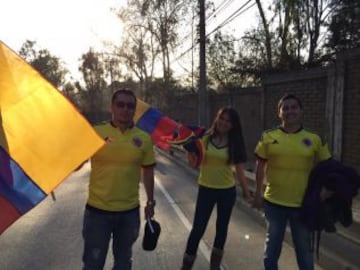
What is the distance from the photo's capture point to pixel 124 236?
13.3 ft

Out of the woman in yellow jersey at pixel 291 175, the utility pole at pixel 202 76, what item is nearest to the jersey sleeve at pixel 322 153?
the woman in yellow jersey at pixel 291 175

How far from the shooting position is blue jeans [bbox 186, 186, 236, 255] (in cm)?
526

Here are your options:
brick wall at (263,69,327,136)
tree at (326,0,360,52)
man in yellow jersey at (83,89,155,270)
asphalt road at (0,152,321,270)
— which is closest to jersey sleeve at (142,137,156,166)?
man in yellow jersey at (83,89,155,270)

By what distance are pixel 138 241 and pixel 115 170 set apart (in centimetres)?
336

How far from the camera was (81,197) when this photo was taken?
11133 millimetres

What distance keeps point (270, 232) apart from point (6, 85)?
2565mm

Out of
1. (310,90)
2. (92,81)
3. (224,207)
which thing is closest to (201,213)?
(224,207)

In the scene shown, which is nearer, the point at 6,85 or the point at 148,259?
the point at 6,85

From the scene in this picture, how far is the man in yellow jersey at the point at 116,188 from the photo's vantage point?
155 inches

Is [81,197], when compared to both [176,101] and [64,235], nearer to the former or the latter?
[64,235]

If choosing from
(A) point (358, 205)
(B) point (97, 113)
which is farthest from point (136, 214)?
(B) point (97, 113)

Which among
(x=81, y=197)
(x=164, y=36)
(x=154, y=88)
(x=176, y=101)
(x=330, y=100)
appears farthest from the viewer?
(x=154, y=88)

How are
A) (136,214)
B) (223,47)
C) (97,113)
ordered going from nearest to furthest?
(136,214) → (223,47) → (97,113)

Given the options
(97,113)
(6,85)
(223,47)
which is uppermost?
(223,47)
